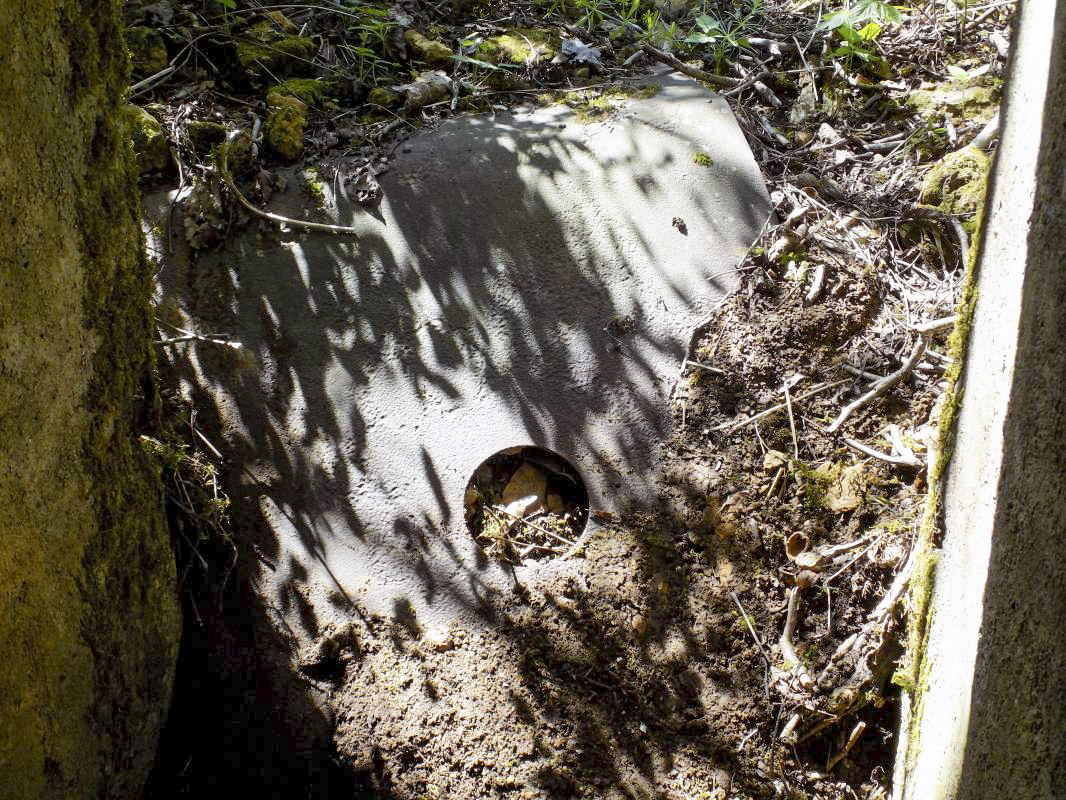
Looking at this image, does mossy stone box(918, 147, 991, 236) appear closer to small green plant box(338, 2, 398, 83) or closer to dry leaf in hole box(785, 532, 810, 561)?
dry leaf in hole box(785, 532, 810, 561)

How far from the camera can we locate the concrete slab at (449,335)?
3010mm

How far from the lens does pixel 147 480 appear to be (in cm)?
252

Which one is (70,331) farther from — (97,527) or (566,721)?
(566,721)

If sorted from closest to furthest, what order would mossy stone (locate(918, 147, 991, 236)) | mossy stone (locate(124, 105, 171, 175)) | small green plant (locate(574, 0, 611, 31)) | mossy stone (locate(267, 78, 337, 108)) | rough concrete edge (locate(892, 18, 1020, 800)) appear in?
rough concrete edge (locate(892, 18, 1020, 800)) < mossy stone (locate(124, 105, 171, 175)) < mossy stone (locate(918, 147, 991, 236)) < mossy stone (locate(267, 78, 337, 108)) < small green plant (locate(574, 0, 611, 31))

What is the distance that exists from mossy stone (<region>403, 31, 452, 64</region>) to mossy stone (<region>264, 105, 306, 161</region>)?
94 centimetres

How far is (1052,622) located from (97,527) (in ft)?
7.96

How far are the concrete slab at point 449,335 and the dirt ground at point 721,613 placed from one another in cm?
14

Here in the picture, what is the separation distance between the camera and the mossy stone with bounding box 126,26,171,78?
3850 mm

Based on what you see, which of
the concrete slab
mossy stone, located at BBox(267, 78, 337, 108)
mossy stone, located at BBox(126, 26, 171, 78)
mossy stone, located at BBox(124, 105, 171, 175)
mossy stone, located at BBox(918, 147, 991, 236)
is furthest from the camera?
mossy stone, located at BBox(267, 78, 337, 108)

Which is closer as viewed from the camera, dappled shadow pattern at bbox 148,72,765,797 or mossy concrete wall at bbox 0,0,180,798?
mossy concrete wall at bbox 0,0,180,798

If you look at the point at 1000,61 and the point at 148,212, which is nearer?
the point at 148,212

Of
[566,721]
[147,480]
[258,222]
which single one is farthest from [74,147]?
[566,721]

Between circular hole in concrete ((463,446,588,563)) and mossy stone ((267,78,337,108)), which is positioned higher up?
mossy stone ((267,78,337,108))

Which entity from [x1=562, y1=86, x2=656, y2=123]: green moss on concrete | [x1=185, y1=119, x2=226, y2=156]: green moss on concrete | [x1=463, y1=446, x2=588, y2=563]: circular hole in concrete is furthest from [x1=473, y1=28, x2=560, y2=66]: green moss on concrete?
[x1=463, y1=446, x2=588, y2=563]: circular hole in concrete
